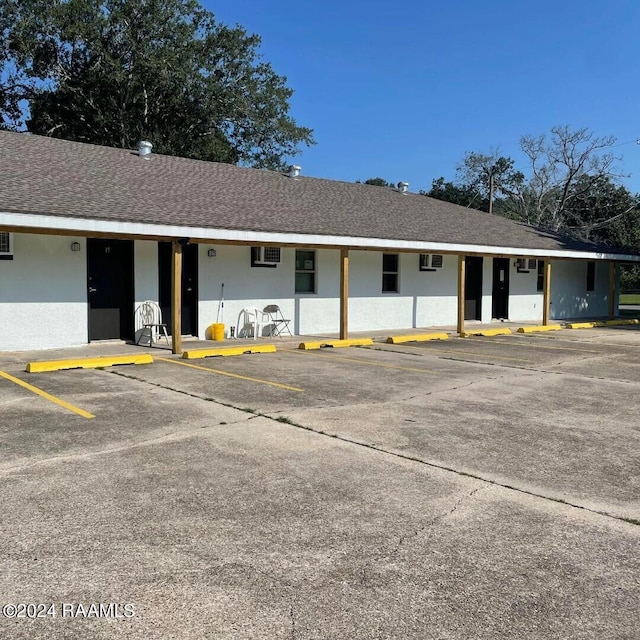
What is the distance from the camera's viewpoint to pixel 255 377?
30.9 ft

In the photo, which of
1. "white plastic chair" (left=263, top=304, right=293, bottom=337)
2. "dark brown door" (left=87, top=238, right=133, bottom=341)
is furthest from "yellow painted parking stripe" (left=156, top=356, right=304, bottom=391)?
"white plastic chair" (left=263, top=304, right=293, bottom=337)

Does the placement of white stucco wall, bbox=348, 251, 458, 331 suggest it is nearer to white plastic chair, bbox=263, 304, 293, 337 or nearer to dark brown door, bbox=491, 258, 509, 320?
white plastic chair, bbox=263, 304, 293, 337

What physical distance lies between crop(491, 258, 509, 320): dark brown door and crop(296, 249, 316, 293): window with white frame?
754cm

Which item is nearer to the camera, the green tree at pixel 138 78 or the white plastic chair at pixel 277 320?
the white plastic chair at pixel 277 320

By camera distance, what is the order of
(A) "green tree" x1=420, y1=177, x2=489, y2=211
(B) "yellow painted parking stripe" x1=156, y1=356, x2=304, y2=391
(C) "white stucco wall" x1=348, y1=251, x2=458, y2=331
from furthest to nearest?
(A) "green tree" x1=420, y1=177, x2=489, y2=211 → (C) "white stucco wall" x1=348, y1=251, x2=458, y2=331 → (B) "yellow painted parking stripe" x1=156, y1=356, x2=304, y2=391

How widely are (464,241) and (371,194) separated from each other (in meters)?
5.01

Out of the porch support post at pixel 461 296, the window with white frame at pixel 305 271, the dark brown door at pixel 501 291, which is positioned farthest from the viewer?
the dark brown door at pixel 501 291

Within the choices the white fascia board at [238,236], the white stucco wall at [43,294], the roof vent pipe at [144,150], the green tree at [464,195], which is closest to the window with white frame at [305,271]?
the white fascia board at [238,236]

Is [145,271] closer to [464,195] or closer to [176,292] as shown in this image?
[176,292]

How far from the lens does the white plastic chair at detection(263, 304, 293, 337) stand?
48.8 feet

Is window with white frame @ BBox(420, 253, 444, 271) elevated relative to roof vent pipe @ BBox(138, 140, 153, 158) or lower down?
lower down

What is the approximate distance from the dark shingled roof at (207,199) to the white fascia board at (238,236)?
0.35 ft

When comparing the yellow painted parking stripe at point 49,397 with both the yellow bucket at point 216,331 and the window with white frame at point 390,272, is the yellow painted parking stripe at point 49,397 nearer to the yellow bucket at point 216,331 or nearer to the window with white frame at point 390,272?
the yellow bucket at point 216,331

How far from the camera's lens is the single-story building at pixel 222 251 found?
11398 millimetres
